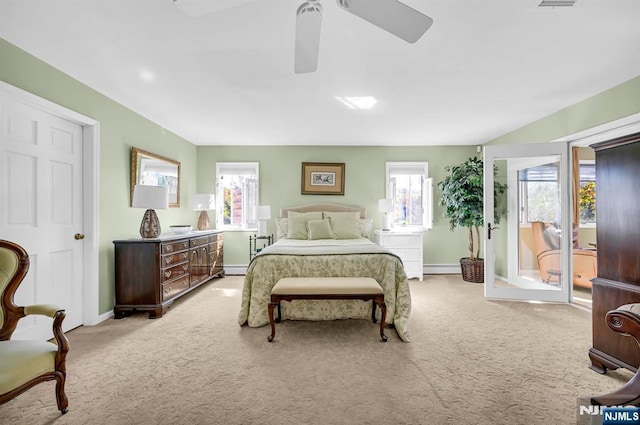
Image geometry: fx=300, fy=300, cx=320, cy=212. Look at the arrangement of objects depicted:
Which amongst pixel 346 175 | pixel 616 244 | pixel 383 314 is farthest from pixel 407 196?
pixel 616 244

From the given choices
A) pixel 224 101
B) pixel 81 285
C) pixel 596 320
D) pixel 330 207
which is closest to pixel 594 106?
pixel 596 320

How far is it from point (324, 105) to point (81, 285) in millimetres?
3355

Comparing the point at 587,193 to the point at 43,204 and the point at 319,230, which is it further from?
the point at 43,204

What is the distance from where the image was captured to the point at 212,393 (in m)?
1.99

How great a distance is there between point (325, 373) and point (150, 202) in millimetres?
2684

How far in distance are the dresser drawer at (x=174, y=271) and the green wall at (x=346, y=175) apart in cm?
173

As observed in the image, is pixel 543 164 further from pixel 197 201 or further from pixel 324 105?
pixel 197 201

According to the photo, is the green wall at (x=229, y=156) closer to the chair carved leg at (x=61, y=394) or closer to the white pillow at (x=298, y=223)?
the white pillow at (x=298, y=223)

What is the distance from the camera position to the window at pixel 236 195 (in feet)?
19.1

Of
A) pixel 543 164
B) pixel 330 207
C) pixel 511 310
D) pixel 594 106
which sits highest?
pixel 594 106

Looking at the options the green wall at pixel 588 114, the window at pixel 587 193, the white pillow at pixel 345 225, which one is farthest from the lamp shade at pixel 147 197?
the window at pixel 587 193

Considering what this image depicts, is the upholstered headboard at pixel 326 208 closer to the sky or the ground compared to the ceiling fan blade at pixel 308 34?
closer to the ground

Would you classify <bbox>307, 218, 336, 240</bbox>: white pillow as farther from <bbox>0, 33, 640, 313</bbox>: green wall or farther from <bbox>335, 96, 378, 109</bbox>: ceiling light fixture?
<bbox>335, 96, 378, 109</bbox>: ceiling light fixture

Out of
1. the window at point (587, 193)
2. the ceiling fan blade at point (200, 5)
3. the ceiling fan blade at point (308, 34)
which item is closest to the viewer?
the ceiling fan blade at point (200, 5)
